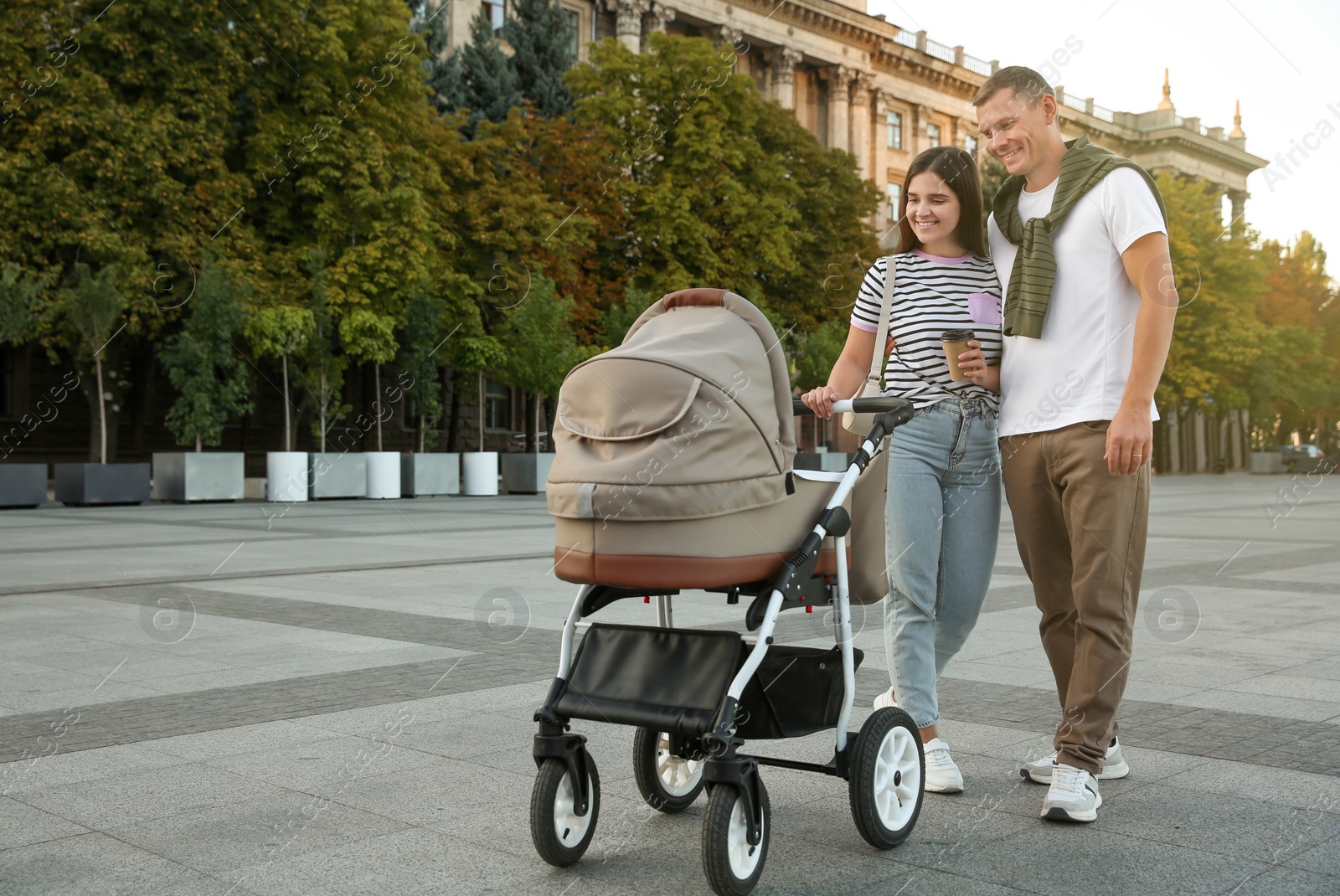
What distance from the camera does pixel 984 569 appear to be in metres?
4.45

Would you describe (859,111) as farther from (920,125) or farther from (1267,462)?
(1267,462)

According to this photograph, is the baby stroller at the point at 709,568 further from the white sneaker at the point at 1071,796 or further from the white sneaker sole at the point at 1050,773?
the white sneaker sole at the point at 1050,773

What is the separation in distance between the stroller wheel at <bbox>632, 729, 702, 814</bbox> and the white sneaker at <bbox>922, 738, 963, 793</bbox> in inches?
29.3

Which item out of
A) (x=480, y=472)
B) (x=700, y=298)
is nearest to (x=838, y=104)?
(x=480, y=472)

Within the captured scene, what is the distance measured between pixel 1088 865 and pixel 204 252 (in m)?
24.2

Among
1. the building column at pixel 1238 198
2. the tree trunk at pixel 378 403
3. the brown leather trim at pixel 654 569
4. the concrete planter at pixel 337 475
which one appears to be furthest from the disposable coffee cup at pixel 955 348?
the building column at pixel 1238 198

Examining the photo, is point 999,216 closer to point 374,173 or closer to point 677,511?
point 677,511

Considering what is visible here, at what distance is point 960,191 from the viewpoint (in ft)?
14.6

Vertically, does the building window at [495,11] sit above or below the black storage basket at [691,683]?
above

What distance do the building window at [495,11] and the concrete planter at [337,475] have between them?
64.2 ft

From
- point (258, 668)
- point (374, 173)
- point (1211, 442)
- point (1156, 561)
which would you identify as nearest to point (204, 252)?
point (374, 173)

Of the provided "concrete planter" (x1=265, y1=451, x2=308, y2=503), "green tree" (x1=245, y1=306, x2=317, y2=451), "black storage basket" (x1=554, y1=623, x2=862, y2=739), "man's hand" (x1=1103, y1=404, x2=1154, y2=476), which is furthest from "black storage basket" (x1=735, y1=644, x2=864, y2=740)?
"concrete planter" (x1=265, y1=451, x2=308, y2=503)

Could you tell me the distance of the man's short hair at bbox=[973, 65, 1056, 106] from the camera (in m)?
4.27

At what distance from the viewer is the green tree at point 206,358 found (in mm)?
24797
